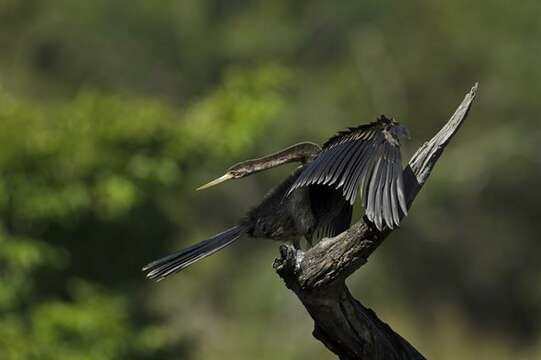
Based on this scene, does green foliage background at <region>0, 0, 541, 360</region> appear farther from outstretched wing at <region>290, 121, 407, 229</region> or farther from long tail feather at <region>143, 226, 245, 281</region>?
outstretched wing at <region>290, 121, 407, 229</region>

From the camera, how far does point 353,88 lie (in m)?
16.8

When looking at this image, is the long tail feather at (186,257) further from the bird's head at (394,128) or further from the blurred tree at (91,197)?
the blurred tree at (91,197)

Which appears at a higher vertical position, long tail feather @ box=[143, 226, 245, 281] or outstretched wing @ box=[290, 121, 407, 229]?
long tail feather @ box=[143, 226, 245, 281]

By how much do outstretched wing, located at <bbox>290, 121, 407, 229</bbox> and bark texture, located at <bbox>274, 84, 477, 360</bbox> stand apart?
134 millimetres

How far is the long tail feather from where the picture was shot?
4656 millimetres

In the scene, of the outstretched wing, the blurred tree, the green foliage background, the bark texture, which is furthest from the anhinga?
the green foliage background

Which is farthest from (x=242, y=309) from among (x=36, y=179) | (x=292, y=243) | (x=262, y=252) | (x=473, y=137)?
(x=292, y=243)

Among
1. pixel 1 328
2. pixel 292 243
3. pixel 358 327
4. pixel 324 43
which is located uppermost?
pixel 324 43

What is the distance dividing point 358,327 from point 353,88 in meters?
12.5

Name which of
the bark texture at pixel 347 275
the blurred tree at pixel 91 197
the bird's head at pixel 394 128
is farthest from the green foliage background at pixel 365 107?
the bird's head at pixel 394 128

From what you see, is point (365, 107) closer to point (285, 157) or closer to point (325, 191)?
point (325, 191)

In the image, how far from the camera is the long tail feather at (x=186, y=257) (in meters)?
4.66

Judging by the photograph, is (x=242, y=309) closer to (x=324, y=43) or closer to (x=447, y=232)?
(x=447, y=232)

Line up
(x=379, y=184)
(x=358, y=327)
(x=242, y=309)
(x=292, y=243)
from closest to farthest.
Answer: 1. (x=379, y=184)
2. (x=358, y=327)
3. (x=292, y=243)
4. (x=242, y=309)
